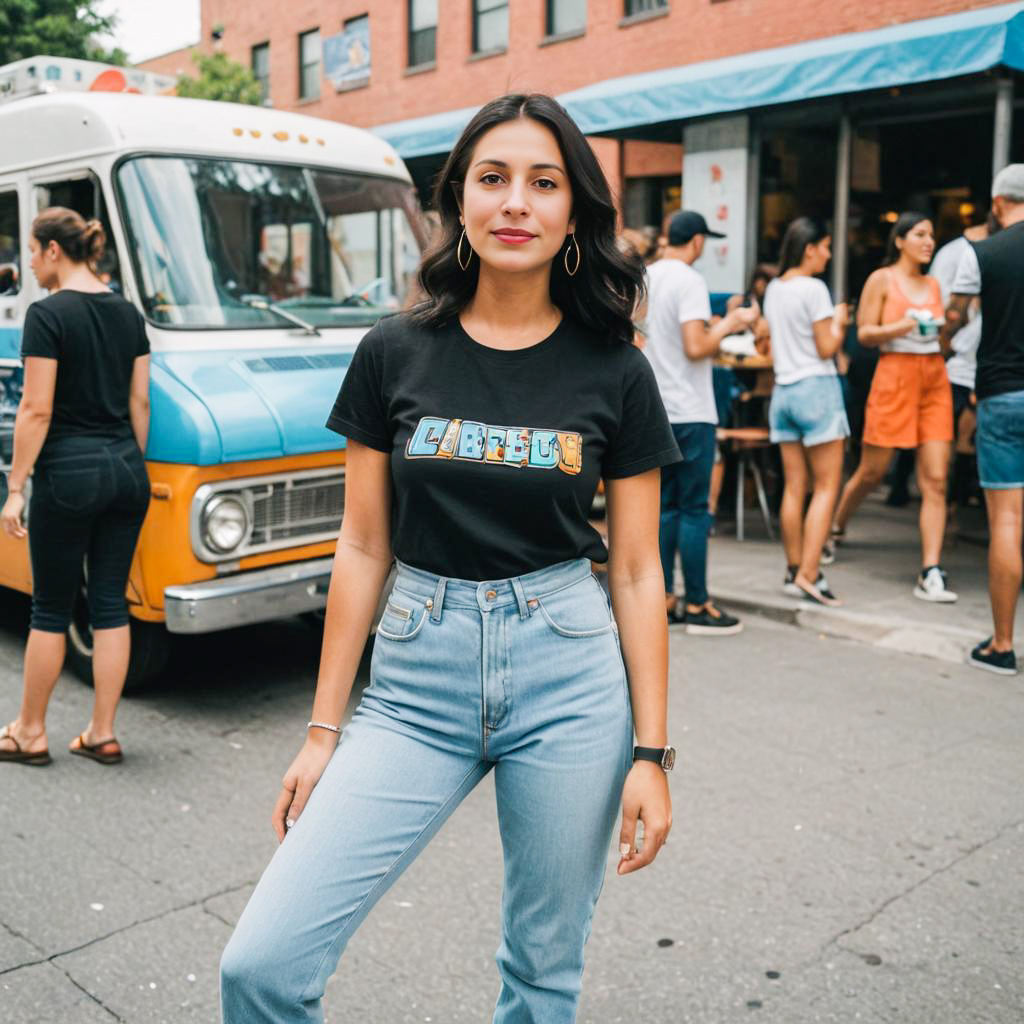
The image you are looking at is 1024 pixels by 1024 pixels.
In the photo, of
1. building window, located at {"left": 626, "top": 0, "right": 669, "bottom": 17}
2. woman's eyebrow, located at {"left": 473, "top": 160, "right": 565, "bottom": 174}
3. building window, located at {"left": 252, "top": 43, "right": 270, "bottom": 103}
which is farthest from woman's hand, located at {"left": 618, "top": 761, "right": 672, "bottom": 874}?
building window, located at {"left": 252, "top": 43, "right": 270, "bottom": 103}

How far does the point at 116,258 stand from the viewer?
218 inches

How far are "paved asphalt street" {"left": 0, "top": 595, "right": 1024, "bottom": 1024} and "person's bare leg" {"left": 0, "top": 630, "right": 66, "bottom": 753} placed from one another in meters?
0.12

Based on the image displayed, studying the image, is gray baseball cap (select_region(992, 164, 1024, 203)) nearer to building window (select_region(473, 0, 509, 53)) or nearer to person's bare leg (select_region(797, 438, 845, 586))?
person's bare leg (select_region(797, 438, 845, 586))

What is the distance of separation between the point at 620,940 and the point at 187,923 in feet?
3.96

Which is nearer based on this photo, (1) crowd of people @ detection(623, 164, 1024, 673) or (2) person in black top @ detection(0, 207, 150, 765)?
(2) person in black top @ detection(0, 207, 150, 765)

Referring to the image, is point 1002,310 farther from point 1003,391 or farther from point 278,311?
point 278,311

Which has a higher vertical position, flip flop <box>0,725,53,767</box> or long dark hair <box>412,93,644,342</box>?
long dark hair <box>412,93,644,342</box>

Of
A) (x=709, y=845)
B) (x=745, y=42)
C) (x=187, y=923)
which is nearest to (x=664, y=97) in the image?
(x=745, y=42)

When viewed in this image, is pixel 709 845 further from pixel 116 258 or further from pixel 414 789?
pixel 116 258

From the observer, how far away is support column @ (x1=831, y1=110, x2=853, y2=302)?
40.6ft

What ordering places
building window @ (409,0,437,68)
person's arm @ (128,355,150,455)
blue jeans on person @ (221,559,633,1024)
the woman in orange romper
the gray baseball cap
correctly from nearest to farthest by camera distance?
1. blue jeans on person @ (221,559,633,1024)
2. person's arm @ (128,355,150,455)
3. the gray baseball cap
4. the woman in orange romper
5. building window @ (409,0,437,68)

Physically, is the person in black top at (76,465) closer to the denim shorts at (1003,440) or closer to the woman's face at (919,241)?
the denim shorts at (1003,440)

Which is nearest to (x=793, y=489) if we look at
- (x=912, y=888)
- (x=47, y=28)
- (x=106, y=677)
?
(x=912, y=888)

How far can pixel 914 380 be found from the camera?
7141 mm
